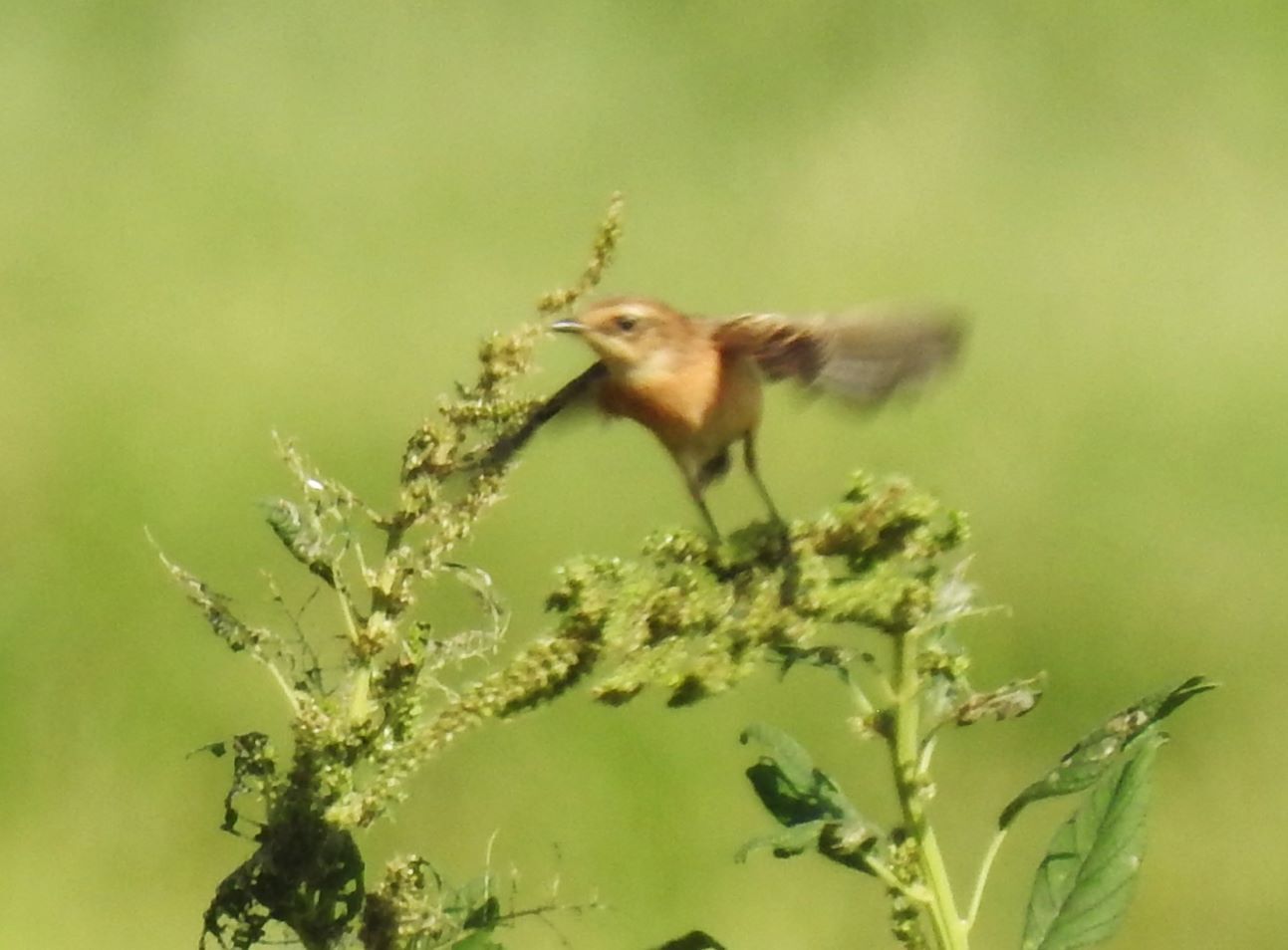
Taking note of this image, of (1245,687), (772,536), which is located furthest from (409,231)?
(772,536)

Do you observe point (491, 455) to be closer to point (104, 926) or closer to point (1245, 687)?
point (104, 926)

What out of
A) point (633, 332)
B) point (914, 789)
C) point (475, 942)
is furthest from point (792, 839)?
point (633, 332)

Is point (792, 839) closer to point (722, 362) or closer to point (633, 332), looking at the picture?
point (722, 362)

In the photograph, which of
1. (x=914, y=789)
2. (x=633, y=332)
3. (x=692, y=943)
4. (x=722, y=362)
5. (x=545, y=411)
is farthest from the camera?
(x=633, y=332)

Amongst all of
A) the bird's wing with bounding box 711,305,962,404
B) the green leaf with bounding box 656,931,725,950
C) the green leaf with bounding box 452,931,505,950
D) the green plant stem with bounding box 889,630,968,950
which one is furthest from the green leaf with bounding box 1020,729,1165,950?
the bird's wing with bounding box 711,305,962,404

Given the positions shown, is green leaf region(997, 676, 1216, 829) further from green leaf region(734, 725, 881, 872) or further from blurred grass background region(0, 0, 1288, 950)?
blurred grass background region(0, 0, 1288, 950)

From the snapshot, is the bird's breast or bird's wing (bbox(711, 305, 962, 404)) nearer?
bird's wing (bbox(711, 305, 962, 404))
